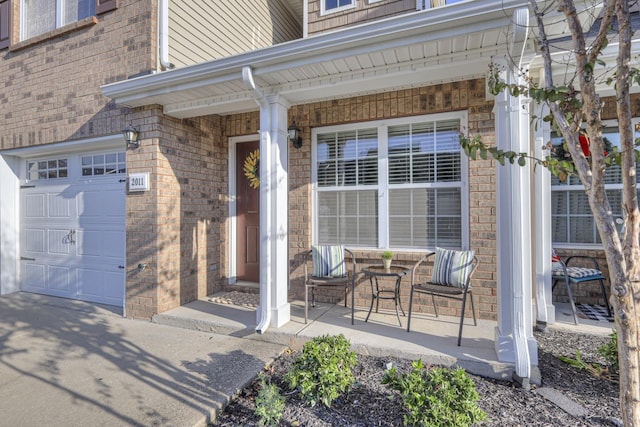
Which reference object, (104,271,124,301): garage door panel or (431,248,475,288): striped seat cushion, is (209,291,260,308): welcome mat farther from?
(431,248,475,288): striped seat cushion

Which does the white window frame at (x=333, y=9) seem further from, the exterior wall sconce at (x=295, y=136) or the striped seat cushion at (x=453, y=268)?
the striped seat cushion at (x=453, y=268)

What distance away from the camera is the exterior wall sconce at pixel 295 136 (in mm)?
4156

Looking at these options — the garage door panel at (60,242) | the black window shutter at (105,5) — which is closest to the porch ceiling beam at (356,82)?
the black window shutter at (105,5)

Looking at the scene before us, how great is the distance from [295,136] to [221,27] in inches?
102

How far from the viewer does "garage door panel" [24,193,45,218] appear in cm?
529

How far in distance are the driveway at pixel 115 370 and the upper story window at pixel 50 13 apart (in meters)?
4.25

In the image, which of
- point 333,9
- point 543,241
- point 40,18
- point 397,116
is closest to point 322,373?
point 543,241

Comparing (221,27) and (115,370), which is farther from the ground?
(221,27)

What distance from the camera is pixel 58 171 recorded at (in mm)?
5152

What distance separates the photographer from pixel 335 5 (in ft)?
16.1

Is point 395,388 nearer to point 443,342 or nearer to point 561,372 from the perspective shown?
point 443,342

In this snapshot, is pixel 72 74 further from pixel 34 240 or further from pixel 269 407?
pixel 269 407

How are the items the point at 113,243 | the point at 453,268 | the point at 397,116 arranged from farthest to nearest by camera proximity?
the point at 113,243 → the point at 397,116 → the point at 453,268

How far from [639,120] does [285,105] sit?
399 cm
